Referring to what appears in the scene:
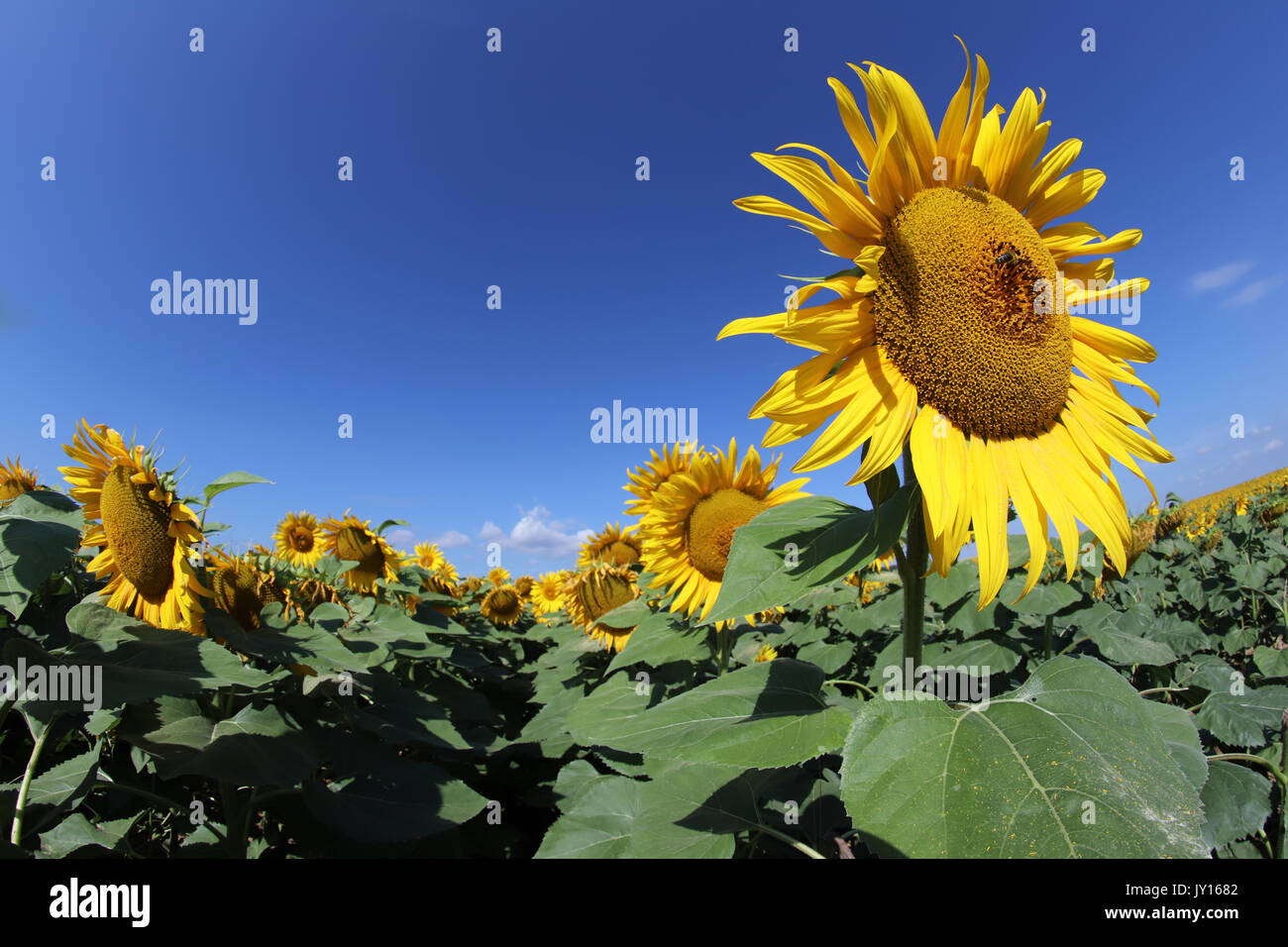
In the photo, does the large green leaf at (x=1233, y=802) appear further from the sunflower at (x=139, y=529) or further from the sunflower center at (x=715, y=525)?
the sunflower at (x=139, y=529)

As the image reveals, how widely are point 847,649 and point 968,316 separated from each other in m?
3.26

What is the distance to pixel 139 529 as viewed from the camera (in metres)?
2.75

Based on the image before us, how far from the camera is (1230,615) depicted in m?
7.34

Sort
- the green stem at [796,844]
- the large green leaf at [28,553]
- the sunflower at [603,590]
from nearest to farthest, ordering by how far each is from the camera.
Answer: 1. the green stem at [796,844]
2. the large green leaf at [28,553]
3. the sunflower at [603,590]

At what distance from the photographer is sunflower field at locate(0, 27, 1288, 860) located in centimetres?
122

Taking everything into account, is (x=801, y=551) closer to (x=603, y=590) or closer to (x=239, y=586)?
(x=239, y=586)

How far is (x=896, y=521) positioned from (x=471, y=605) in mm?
10092

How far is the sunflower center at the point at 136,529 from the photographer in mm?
2756

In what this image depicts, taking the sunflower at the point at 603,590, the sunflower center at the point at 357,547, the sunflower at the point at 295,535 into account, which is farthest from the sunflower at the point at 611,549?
the sunflower at the point at 295,535

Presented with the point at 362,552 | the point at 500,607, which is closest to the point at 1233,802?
the point at 362,552
